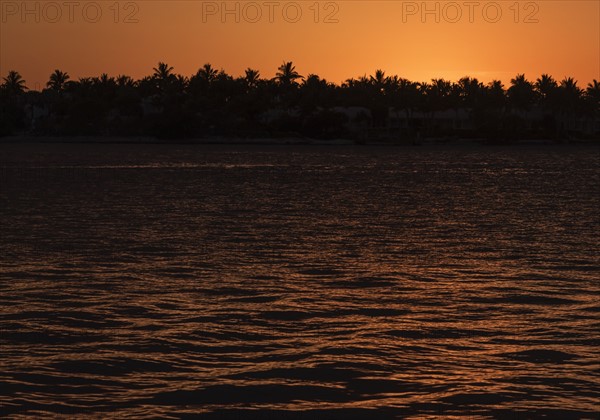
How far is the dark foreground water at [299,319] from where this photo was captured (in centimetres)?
1160

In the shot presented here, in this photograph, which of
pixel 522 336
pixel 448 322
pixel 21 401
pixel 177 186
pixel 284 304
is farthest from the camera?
pixel 177 186

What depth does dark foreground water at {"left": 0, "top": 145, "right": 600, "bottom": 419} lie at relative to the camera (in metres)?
11.6

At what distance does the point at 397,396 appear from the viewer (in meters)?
11.7

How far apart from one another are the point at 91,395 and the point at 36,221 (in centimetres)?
2613

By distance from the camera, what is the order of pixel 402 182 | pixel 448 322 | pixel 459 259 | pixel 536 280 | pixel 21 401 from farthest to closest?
pixel 402 182 → pixel 459 259 → pixel 536 280 → pixel 448 322 → pixel 21 401

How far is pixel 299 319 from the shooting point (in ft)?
53.8

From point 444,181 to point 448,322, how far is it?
65.0m

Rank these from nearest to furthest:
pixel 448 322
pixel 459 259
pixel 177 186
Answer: pixel 448 322 → pixel 459 259 → pixel 177 186

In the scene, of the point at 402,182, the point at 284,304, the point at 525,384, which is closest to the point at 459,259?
the point at 284,304

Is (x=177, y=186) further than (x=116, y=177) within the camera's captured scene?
No

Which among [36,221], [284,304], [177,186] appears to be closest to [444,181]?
[177,186]

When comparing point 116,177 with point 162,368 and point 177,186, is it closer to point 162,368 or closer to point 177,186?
point 177,186

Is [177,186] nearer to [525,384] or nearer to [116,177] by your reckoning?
[116,177]

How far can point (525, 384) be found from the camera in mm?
12164
